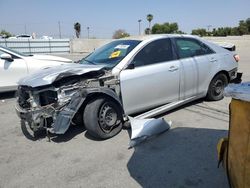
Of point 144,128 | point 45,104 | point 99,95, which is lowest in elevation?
point 144,128

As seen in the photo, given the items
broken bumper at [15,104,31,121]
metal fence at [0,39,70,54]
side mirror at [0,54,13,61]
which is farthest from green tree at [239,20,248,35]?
broken bumper at [15,104,31,121]

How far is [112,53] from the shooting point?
16.8 feet

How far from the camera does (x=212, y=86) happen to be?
597cm

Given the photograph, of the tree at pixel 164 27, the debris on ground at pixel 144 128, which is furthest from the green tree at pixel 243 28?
the debris on ground at pixel 144 128

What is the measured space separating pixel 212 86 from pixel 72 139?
124 inches

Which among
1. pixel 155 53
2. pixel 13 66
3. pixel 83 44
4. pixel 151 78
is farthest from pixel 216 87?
pixel 83 44

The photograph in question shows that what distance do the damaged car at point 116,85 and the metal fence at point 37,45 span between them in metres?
20.3

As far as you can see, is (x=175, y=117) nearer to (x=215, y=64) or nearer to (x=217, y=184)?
(x=215, y=64)

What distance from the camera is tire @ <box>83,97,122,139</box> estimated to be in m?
4.22

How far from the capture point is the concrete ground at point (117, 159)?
3244mm

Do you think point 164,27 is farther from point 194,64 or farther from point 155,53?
point 155,53

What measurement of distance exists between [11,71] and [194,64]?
470 centimetres

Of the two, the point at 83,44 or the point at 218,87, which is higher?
the point at 83,44

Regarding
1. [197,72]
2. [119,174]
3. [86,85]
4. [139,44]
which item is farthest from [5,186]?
[197,72]
